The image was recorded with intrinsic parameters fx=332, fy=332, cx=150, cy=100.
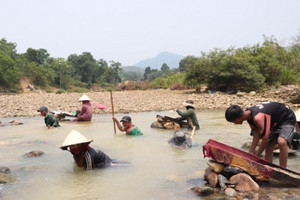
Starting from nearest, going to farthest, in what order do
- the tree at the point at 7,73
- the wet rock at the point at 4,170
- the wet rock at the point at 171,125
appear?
the wet rock at the point at 4,170, the wet rock at the point at 171,125, the tree at the point at 7,73

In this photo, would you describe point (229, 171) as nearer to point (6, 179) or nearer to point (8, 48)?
point (6, 179)

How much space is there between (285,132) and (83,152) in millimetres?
3325

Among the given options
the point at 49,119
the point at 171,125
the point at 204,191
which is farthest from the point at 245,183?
the point at 49,119

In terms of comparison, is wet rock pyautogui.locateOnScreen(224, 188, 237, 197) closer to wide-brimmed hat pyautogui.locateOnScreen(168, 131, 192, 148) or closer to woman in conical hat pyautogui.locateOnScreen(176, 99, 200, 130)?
wide-brimmed hat pyautogui.locateOnScreen(168, 131, 192, 148)

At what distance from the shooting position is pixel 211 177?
499cm

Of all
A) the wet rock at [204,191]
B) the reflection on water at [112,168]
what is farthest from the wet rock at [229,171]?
the wet rock at [204,191]

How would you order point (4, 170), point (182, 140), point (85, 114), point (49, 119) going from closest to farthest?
1. point (4, 170)
2. point (182, 140)
3. point (49, 119)
4. point (85, 114)

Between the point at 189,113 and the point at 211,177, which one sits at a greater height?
the point at 189,113

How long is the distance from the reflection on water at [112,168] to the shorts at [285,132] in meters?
1.15

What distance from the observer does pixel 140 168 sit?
6234 mm

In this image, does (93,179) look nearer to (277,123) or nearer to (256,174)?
(256,174)

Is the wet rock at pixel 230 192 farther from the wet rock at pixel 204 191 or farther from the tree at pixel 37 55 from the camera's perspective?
the tree at pixel 37 55

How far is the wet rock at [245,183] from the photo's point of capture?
464cm

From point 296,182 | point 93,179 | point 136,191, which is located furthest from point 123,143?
point 296,182
